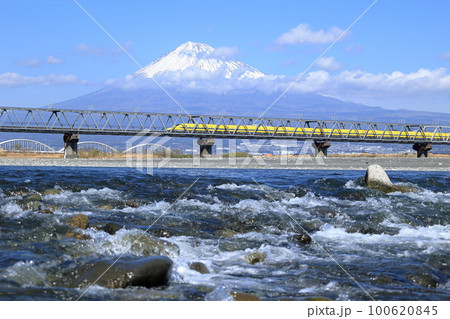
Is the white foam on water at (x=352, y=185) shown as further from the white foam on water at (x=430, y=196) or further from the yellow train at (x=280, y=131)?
the yellow train at (x=280, y=131)

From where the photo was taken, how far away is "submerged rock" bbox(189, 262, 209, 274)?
9047 mm

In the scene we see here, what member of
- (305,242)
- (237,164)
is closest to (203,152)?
(237,164)

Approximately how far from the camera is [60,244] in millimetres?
10141

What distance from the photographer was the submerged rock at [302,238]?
1164 cm

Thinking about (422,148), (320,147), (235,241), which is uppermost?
(320,147)

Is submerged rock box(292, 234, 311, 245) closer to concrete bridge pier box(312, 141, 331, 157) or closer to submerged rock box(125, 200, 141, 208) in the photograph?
submerged rock box(125, 200, 141, 208)

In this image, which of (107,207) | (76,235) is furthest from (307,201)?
(76,235)

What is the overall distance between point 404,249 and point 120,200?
9.18 meters

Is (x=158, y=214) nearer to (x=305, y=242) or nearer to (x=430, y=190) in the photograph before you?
(x=305, y=242)

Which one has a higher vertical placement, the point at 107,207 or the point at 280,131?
the point at 280,131

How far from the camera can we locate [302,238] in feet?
38.5

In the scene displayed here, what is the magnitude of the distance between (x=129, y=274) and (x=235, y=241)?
12.7ft

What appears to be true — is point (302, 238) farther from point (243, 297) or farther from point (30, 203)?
point (30, 203)

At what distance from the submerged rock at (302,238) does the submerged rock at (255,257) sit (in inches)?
66.9
